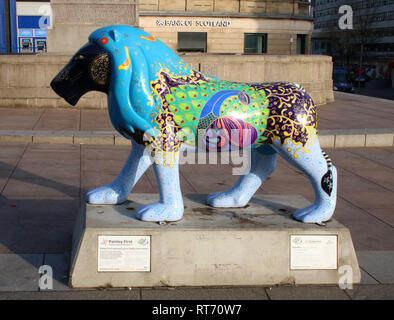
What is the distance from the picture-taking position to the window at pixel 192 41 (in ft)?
113

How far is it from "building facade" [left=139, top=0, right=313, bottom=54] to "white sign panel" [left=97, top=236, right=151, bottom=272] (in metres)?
30.8

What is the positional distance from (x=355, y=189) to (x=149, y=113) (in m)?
4.08

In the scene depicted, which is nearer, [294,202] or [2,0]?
[294,202]

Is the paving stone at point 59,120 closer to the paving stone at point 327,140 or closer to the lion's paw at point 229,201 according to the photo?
the paving stone at point 327,140

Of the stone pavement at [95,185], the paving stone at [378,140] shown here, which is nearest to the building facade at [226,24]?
the paving stone at [378,140]

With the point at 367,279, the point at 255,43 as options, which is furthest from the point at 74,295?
the point at 255,43

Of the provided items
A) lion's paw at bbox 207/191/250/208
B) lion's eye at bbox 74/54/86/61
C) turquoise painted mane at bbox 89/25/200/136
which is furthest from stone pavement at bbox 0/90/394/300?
lion's eye at bbox 74/54/86/61

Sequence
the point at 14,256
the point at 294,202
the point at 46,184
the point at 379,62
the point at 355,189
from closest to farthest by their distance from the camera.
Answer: the point at 14,256, the point at 294,202, the point at 46,184, the point at 355,189, the point at 379,62

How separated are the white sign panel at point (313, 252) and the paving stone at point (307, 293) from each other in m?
0.15

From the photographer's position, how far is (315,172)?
395 cm

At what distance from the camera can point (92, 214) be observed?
4.03 metres

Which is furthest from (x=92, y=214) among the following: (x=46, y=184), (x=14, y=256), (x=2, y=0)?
(x=2, y=0)

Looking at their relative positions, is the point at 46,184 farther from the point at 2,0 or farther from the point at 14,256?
the point at 2,0
